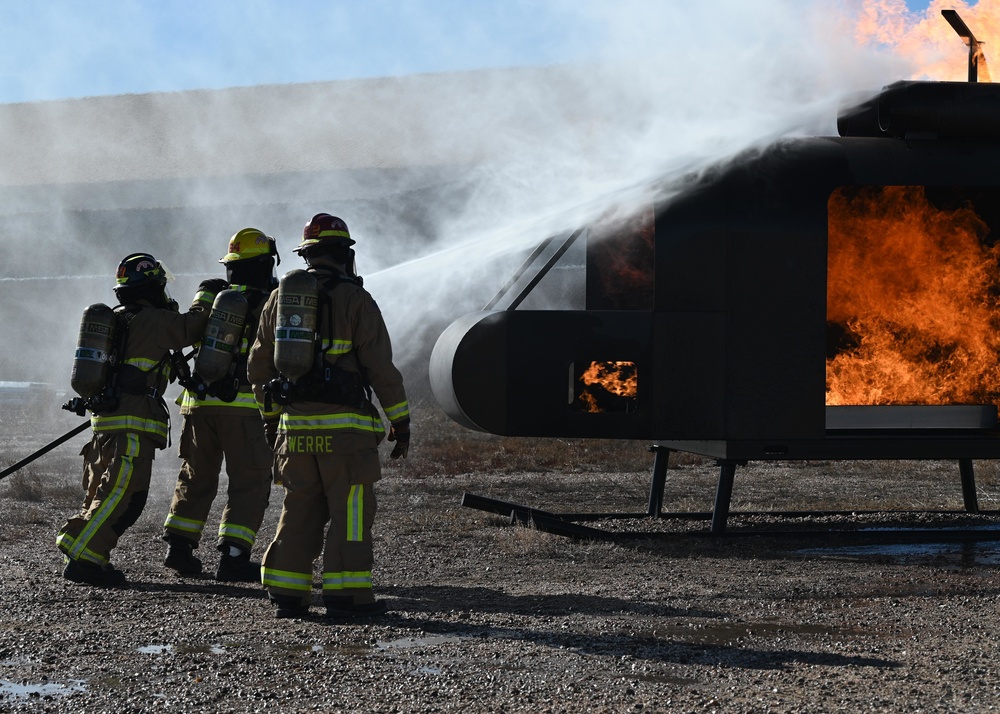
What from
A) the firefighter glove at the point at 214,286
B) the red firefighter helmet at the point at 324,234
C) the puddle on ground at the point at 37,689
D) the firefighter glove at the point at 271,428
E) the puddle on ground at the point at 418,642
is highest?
the red firefighter helmet at the point at 324,234

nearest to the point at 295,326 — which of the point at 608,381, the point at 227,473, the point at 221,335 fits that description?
the point at 221,335

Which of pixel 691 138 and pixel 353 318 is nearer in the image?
pixel 353 318

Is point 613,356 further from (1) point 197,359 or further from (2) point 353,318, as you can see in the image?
(1) point 197,359

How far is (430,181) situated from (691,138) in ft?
64.3

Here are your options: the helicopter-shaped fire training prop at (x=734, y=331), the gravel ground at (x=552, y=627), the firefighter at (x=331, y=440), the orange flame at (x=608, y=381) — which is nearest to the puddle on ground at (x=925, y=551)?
the gravel ground at (x=552, y=627)

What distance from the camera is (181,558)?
19.7 ft

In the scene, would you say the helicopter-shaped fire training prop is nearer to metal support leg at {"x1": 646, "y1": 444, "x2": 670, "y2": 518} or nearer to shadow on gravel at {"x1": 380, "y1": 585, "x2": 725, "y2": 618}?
metal support leg at {"x1": 646, "y1": 444, "x2": 670, "y2": 518}

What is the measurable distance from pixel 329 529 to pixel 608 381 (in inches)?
87.4

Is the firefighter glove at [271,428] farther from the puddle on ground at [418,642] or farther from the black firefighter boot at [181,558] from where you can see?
the puddle on ground at [418,642]

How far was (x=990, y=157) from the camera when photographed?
671 cm

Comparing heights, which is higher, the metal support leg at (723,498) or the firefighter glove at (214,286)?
the firefighter glove at (214,286)

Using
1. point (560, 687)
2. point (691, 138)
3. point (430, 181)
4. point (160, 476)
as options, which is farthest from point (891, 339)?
point (430, 181)

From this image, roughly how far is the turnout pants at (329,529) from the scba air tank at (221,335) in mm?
925

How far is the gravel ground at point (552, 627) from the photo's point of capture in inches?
150
